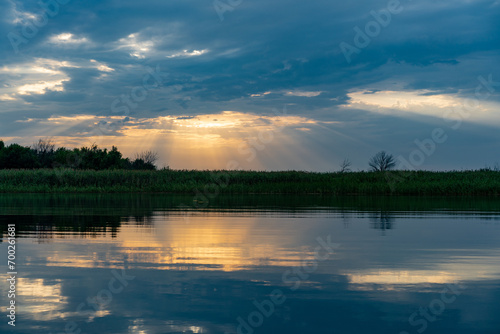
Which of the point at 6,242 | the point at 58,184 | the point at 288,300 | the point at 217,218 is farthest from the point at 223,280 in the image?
the point at 58,184

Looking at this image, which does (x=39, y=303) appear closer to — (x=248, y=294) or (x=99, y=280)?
(x=99, y=280)

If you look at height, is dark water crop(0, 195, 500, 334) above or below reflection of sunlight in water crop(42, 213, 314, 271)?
below

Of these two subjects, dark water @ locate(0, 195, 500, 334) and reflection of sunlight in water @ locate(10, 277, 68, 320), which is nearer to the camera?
dark water @ locate(0, 195, 500, 334)

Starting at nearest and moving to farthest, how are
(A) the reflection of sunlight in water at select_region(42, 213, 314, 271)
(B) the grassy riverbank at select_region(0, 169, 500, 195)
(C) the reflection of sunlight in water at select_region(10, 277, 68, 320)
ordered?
(C) the reflection of sunlight in water at select_region(10, 277, 68, 320), (A) the reflection of sunlight in water at select_region(42, 213, 314, 271), (B) the grassy riverbank at select_region(0, 169, 500, 195)

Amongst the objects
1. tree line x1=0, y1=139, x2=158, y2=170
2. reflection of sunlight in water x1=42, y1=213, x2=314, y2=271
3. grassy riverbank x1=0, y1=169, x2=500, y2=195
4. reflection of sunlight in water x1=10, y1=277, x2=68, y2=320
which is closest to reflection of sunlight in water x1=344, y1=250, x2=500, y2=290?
reflection of sunlight in water x1=42, y1=213, x2=314, y2=271

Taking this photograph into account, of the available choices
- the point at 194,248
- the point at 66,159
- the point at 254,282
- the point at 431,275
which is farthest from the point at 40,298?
the point at 66,159

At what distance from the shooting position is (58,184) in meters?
49.1

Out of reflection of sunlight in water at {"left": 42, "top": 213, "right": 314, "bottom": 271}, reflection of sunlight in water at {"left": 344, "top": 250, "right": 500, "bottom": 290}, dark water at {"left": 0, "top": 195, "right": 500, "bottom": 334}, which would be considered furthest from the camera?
reflection of sunlight in water at {"left": 42, "top": 213, "right": 314, "bottom": 271}

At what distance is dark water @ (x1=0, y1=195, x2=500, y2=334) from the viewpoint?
5637mm

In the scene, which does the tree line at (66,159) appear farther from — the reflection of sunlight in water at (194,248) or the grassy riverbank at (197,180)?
the reflection of sunlight in water at (194,248)

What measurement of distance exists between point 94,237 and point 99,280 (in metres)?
5.36

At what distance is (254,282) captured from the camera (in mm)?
7406

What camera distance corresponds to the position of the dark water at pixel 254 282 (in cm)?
564

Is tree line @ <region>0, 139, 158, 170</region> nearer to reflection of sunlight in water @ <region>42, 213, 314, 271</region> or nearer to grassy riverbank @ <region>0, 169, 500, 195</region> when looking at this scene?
grassy riverbank @ <region>0, 169, 500, 195</region>
